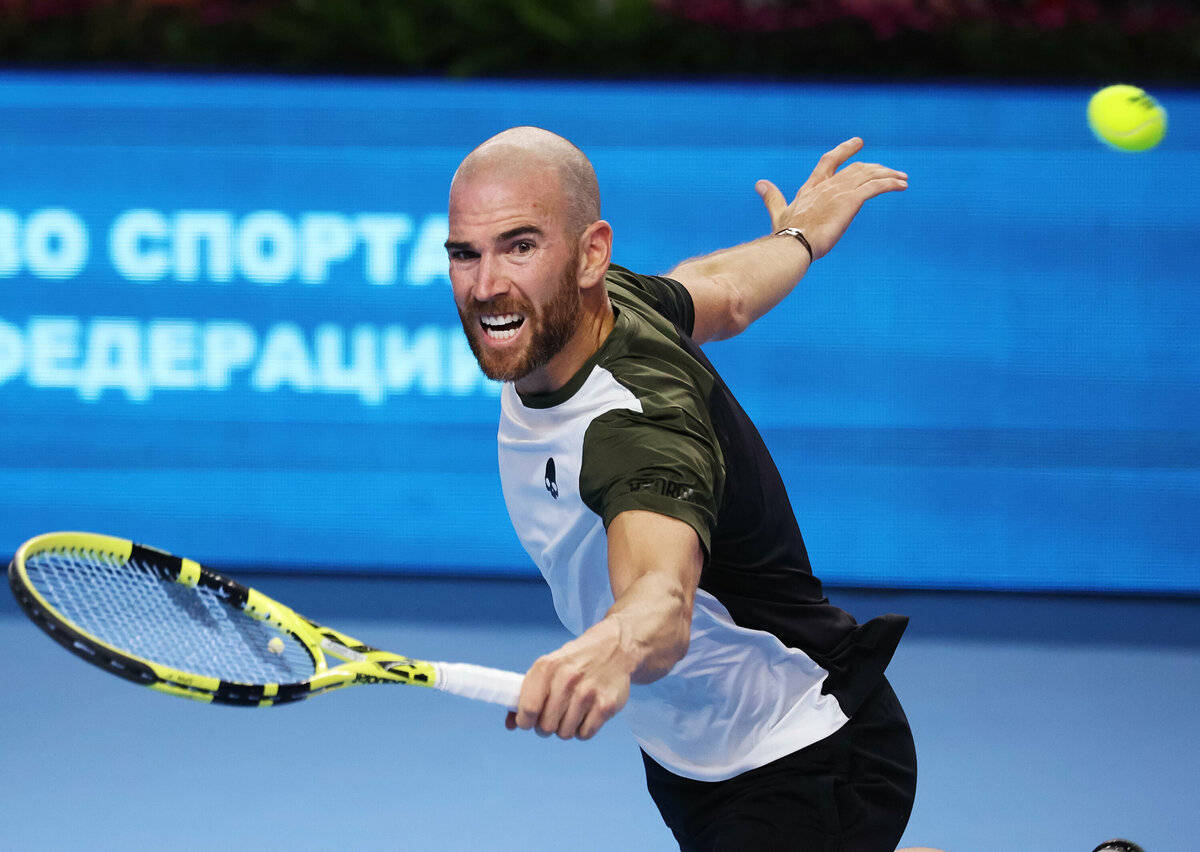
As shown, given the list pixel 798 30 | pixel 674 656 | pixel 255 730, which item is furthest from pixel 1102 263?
pixel 674 656

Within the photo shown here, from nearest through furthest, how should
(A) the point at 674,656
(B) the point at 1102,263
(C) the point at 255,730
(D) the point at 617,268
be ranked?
(A) the point at 674,656 < (D) the point at 617,268 < (C) the point at 255,730 < (B) the point at 1102,263

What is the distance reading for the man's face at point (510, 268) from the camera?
2.20 meters

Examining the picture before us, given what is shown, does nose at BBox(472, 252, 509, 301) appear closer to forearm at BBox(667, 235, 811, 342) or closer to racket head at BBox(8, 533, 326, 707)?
racket head at BBox(8, 533, 326, 707)

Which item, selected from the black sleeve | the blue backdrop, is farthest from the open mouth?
the blue backdrop

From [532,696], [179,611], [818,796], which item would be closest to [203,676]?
[179,611]

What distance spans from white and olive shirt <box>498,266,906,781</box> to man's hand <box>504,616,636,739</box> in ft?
0.81

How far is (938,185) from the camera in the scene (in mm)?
5344

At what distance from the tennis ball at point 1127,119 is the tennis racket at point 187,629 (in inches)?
120

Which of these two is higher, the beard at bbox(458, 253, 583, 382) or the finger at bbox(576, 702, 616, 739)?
the beard at bbox(458, 253, 583, 382)

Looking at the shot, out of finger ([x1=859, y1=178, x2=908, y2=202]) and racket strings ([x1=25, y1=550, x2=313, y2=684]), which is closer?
racket strings ([x1=25, y1=550, x2=313, y2=684])

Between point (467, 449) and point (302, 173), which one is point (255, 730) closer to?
point (467, 449)

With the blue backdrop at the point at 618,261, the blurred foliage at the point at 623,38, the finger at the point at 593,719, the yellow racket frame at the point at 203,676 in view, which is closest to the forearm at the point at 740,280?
the yellow racket frame at the point at 203,676

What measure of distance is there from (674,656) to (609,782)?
7.70 ft

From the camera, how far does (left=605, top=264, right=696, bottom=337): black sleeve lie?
2693 millimetres
